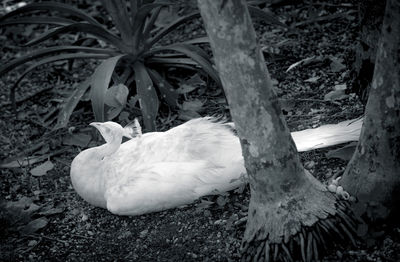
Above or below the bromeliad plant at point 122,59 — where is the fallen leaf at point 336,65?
below

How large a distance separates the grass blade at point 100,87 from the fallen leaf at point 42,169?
536 mm

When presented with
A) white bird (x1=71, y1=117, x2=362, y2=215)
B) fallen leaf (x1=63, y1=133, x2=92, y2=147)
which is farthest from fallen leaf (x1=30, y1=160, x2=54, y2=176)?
white bird (x1=71, y1=117, x2=362, y2=215)

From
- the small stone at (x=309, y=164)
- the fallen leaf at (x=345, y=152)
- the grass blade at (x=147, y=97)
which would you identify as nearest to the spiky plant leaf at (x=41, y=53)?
the grass blade at (x=147, y=97)

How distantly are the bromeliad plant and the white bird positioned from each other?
0.37 m

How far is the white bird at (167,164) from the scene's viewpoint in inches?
109

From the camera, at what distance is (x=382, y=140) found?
7.10ft

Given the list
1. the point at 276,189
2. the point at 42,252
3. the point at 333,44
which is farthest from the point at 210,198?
the point at 333,44

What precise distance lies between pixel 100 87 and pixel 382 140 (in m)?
1.92

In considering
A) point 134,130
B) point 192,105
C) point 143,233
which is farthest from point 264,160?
point 192,105

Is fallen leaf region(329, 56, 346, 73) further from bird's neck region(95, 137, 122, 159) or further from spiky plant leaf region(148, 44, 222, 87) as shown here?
bird's neck region(95, 137, 122, 159)

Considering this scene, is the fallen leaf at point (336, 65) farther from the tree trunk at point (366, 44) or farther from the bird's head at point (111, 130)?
the bird's head at point (111, 130)

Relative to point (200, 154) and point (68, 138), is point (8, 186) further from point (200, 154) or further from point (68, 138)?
point (200, 154)

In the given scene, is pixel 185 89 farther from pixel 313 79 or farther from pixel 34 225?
pixel 34 225

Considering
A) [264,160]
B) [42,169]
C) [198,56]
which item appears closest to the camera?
[264,160]
